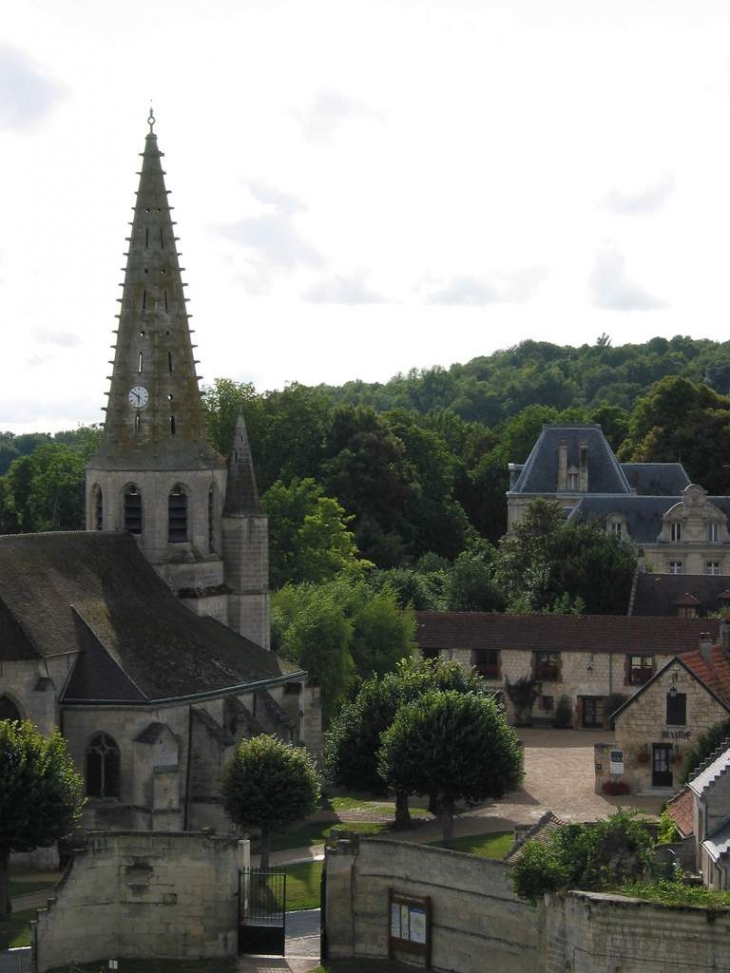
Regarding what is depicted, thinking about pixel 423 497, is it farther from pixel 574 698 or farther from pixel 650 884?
pixel 650 884

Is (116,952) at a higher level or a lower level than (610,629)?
lower

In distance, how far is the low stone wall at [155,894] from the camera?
165ft

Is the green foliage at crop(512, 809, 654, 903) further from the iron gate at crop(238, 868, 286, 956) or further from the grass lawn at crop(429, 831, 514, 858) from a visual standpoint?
the grass lawn at crop(429, 831, 514, 858)

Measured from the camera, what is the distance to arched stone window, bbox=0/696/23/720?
196 ft

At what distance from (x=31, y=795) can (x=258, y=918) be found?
6.69 metres

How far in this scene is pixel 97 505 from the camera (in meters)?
71.3

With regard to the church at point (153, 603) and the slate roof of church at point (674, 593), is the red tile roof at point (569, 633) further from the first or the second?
the church at point (153, 603)

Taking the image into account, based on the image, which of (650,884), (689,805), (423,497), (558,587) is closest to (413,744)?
(689,805)

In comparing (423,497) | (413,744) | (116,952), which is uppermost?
(423,497)


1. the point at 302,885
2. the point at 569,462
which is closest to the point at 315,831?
the point at 302,885

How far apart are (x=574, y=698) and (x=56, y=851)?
93.2 feet

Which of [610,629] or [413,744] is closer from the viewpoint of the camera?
[413,744]

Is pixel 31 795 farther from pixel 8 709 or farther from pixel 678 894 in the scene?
pixel 678 894

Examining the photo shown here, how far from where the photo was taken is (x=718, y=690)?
230 ft
